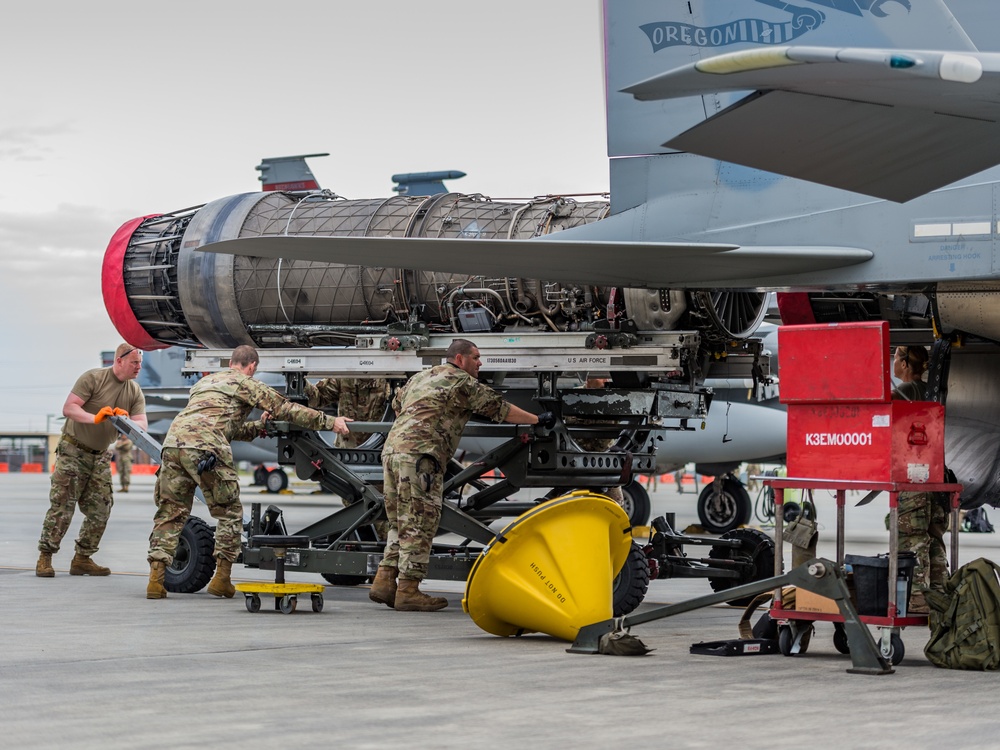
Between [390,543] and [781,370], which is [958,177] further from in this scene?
[390,543]

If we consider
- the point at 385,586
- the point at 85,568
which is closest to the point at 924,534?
the point at 385,586

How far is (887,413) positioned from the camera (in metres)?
6.41

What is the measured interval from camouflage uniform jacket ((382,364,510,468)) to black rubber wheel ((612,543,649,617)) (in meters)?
1.29

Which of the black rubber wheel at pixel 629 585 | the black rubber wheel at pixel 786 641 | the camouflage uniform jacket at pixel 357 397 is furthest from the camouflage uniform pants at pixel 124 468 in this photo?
the black rubber wheel at pixel 786 641

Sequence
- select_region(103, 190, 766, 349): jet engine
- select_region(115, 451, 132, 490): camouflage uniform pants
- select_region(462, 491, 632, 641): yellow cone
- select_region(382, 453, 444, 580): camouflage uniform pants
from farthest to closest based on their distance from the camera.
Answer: select_region(115, 451, 132, 490): camouflage uniform pants < select_region(103, 190, 766, 349): jet engine < select_region(382, 453, 444, 580): camouflage uniform pants < select_region(462, 491, 632, 641): yellow cone

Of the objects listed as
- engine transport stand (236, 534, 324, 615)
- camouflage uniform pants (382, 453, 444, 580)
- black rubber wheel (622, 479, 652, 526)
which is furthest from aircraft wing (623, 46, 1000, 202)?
black rubber wheel (622, 479, 652, 526)

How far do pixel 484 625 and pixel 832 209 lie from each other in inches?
134

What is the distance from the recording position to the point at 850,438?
655cm

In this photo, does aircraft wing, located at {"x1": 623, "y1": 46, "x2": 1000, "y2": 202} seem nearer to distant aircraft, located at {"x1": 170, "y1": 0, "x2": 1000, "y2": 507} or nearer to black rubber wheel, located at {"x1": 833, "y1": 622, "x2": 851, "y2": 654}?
distant aircraft, located at {"x1": 170, "y1": 0, "x2": 1000, "y2": 507}

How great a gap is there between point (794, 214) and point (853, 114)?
272cm

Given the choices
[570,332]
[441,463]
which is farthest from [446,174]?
[441,463]

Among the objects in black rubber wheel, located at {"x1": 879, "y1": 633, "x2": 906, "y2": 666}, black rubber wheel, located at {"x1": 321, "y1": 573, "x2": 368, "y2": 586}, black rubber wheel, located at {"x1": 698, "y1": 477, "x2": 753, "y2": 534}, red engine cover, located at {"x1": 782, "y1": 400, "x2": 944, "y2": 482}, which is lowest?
black rubber wheel, located at {"x1": 698, "y1": 477, "x2": 753, "y2": 534}

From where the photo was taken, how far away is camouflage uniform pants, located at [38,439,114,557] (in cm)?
1048

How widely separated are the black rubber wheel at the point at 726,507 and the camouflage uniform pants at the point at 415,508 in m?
10.3
